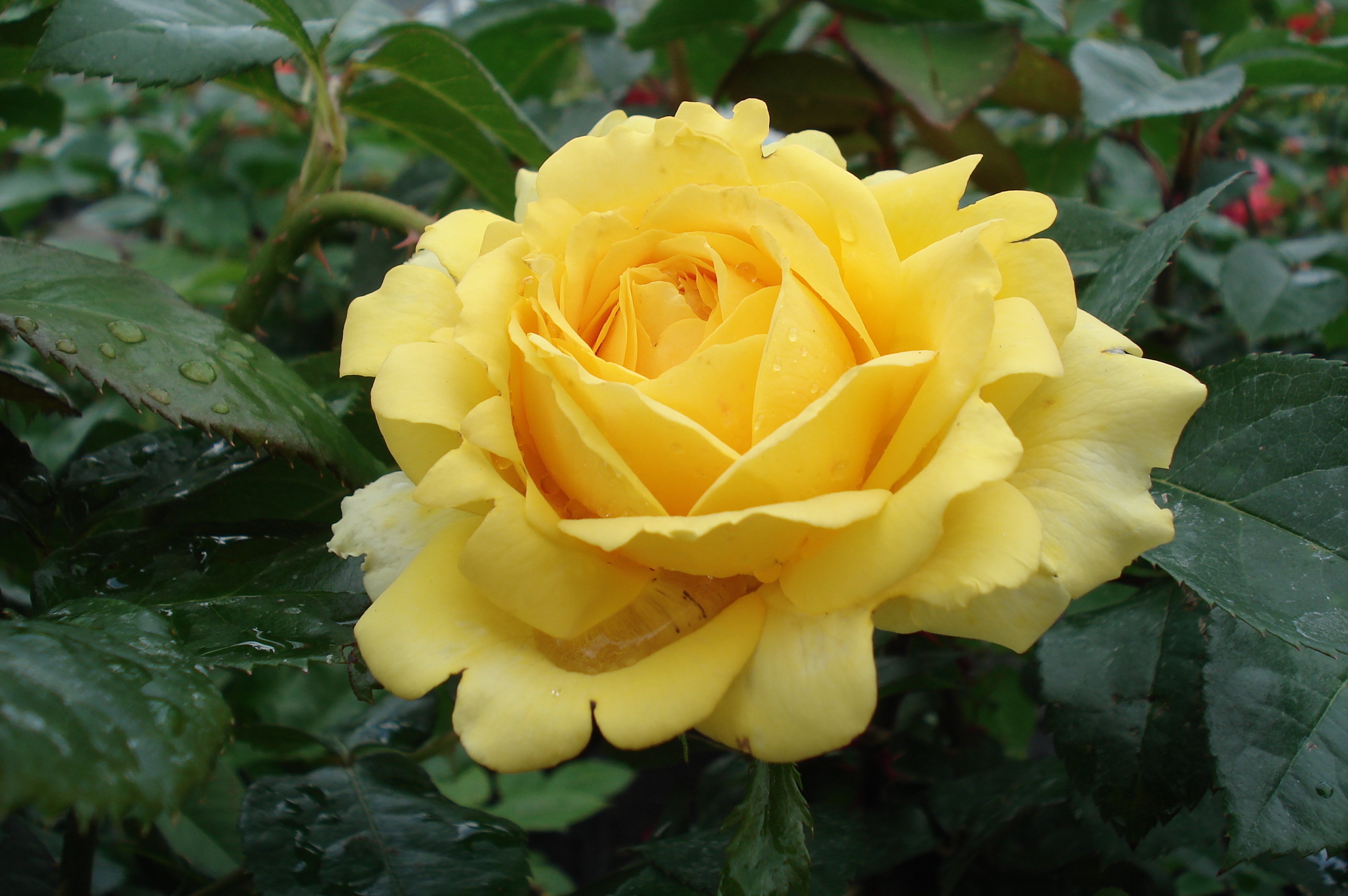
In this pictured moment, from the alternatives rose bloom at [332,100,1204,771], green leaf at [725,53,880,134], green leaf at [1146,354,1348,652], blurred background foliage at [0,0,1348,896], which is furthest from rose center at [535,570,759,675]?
green leaf at [725,53,880,134]

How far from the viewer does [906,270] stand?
432mm

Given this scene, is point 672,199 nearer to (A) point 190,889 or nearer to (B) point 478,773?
(A) point 190,889

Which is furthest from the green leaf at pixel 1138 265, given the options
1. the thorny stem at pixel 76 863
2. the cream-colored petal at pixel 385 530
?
the thorny stem at pixel 76 863

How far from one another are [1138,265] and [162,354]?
0.61 meters

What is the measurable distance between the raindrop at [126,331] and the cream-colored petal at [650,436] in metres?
0.29

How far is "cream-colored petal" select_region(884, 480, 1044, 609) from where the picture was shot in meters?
0.34

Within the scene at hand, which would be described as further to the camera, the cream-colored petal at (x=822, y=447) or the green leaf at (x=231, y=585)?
the green leaf at (x=231, y=585)

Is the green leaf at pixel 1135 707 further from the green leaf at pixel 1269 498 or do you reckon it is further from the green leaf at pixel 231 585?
the green leaf at pixel 231 585

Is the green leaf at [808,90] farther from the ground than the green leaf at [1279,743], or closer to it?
farther from the ground

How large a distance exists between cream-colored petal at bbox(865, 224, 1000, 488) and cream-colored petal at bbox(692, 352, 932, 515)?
13mm

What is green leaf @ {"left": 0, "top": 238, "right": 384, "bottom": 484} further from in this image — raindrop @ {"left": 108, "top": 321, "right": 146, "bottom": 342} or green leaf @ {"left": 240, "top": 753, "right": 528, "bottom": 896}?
green leaf @ {"left": 240, "top": 753, "right": 528, "bottom": 896}

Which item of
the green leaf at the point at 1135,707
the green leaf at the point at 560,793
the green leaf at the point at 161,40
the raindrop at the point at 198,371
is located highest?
the green leaf at the point at 161,40

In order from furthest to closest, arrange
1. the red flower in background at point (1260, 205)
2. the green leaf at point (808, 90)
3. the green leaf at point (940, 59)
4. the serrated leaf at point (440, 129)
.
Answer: the red flower in background at point (1260, 205), the green leaf at point (808, 90), the green leaf at point (940, 59), the serrated leaf at point (440, 129)

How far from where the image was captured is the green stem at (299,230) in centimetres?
66
